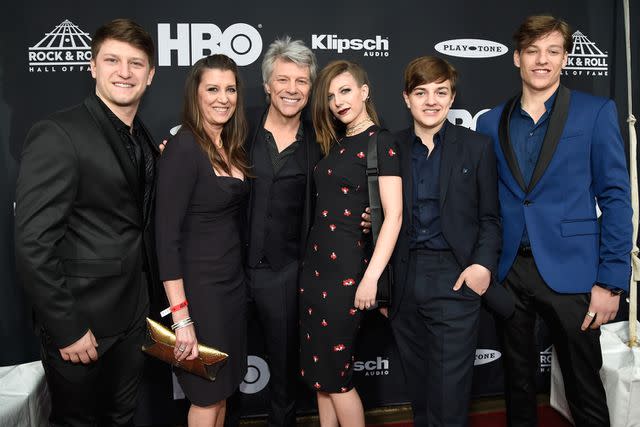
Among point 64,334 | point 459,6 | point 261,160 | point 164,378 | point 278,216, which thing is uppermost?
point 459,6

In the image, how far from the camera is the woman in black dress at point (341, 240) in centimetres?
197

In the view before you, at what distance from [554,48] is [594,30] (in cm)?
121

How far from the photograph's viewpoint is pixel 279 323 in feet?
7.32

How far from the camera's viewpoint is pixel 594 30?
117 inches

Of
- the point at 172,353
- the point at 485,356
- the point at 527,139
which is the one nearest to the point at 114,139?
the point at 172,353

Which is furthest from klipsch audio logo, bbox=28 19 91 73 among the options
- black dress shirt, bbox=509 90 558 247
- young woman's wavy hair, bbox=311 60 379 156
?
black dress shirt, bbox=509 90 558 247

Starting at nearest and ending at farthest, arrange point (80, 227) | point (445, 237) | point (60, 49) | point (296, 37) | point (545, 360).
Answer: point (80, 227)
point (445, 237)
point (60, 49)
point (296, 37)
point (545, 360)

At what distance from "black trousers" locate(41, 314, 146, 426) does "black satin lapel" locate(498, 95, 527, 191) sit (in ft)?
5.20

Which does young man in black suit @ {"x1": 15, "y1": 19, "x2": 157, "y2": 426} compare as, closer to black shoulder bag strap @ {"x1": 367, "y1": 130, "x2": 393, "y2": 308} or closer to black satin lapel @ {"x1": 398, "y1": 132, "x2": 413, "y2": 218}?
black shoulder bag strap @ {"x1": 367, "y1": 130, "x2": 393, "y2": 308}

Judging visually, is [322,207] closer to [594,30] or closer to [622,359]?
[622,359]

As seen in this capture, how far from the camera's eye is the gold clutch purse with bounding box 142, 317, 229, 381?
6.01 feet

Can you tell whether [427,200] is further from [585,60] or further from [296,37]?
[585,60]

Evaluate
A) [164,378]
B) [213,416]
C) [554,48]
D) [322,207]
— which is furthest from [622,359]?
[164,378]

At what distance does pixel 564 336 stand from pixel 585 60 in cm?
176
